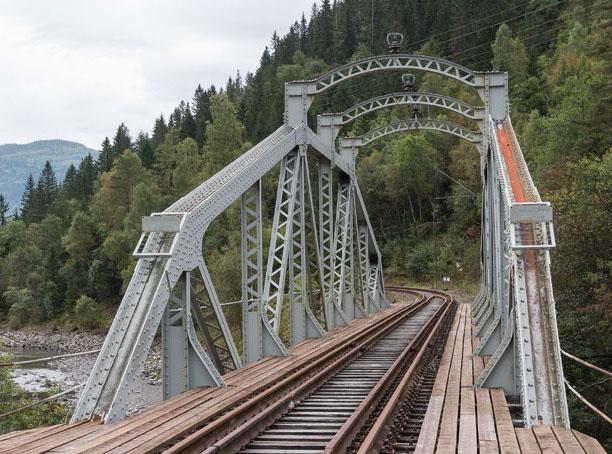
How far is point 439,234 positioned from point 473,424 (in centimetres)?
6392

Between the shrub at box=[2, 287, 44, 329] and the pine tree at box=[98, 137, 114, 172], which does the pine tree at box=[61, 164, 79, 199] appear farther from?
the shrub at box=[2, 287, 44, 329]

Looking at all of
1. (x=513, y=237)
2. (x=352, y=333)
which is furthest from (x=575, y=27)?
(x=513, y=237)

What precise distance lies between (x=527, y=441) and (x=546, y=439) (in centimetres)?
17

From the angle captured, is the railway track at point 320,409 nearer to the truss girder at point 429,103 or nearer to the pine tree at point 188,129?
the truss girder at point 429,103

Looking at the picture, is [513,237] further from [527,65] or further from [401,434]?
[527,65]

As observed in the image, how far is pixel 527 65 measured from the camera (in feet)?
266

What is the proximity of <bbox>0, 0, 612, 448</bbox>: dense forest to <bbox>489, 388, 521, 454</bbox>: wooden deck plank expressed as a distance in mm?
15580

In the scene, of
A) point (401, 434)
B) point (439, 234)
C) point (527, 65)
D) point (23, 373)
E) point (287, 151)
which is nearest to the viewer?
point (401, 434)

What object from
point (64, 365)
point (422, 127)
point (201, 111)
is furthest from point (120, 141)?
point (422, 127)

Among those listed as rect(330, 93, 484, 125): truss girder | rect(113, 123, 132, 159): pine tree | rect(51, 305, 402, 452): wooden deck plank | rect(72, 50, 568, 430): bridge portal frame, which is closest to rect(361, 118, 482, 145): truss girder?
rect(72, 50, 568, 430): bridge portal frame

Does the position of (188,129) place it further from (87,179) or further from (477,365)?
(477,365)

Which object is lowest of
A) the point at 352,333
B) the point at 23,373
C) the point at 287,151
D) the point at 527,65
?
the point at 23,373

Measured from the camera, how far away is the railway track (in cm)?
814

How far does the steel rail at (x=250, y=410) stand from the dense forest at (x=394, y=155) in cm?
1224
